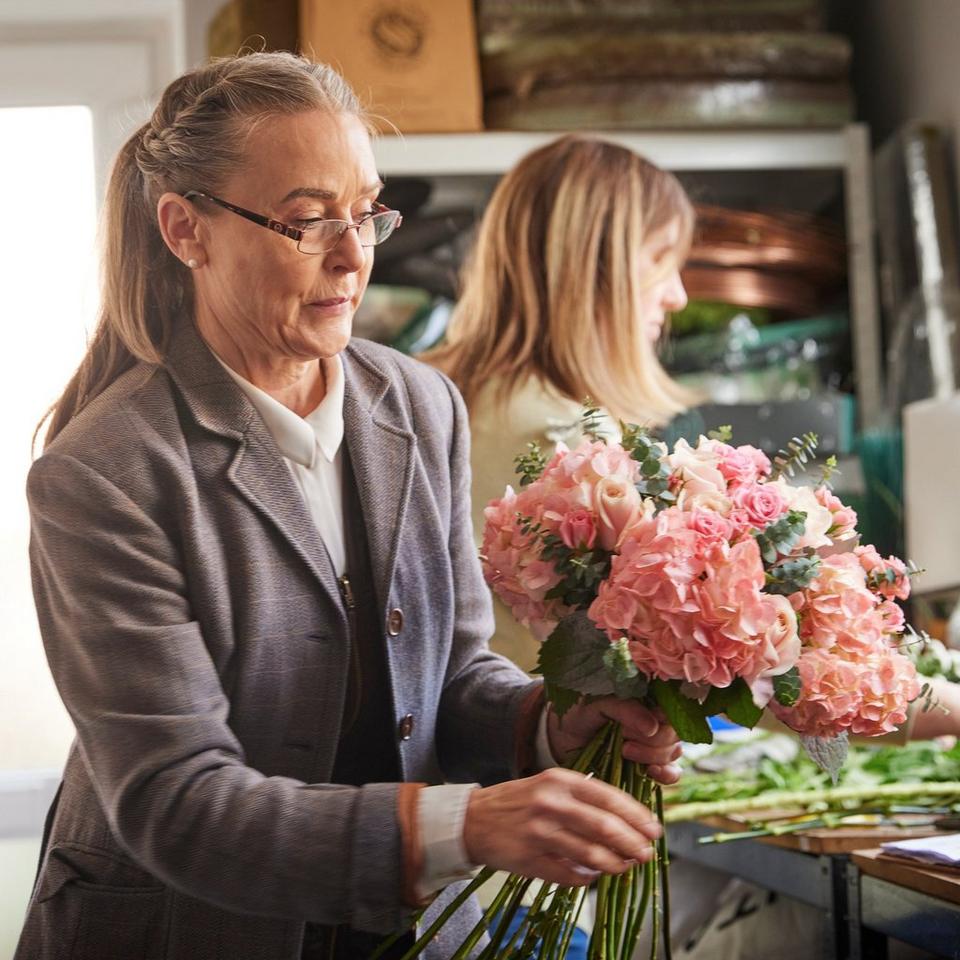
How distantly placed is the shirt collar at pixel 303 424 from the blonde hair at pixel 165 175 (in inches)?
3.3

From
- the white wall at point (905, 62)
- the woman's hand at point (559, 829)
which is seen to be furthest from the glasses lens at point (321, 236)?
the white wall at point (905, 62)

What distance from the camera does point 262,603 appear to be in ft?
3.57

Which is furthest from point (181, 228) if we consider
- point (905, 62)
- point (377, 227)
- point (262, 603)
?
point (905, 62)

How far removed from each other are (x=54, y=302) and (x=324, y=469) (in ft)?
4.93

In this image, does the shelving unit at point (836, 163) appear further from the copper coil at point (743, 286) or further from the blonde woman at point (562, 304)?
the blonde woman at point (562, 304)

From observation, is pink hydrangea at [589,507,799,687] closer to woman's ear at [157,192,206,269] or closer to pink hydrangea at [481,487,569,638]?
pink hydrangea at [481,487,569,638]

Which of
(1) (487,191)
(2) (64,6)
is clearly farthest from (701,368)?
(2) (64,6)

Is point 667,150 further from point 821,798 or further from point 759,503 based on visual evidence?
point 759,503

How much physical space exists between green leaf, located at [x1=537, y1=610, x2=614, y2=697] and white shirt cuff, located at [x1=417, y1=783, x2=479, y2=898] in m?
0.12

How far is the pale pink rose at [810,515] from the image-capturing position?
1.09m

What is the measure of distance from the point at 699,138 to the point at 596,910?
6.88 ft

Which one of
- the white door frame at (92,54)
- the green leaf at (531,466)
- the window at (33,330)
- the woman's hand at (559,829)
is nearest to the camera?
the woman's hand at (559,829)

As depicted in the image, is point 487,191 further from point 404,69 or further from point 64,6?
point 64,6

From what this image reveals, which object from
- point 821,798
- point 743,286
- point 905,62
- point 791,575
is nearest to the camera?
point 791,575
